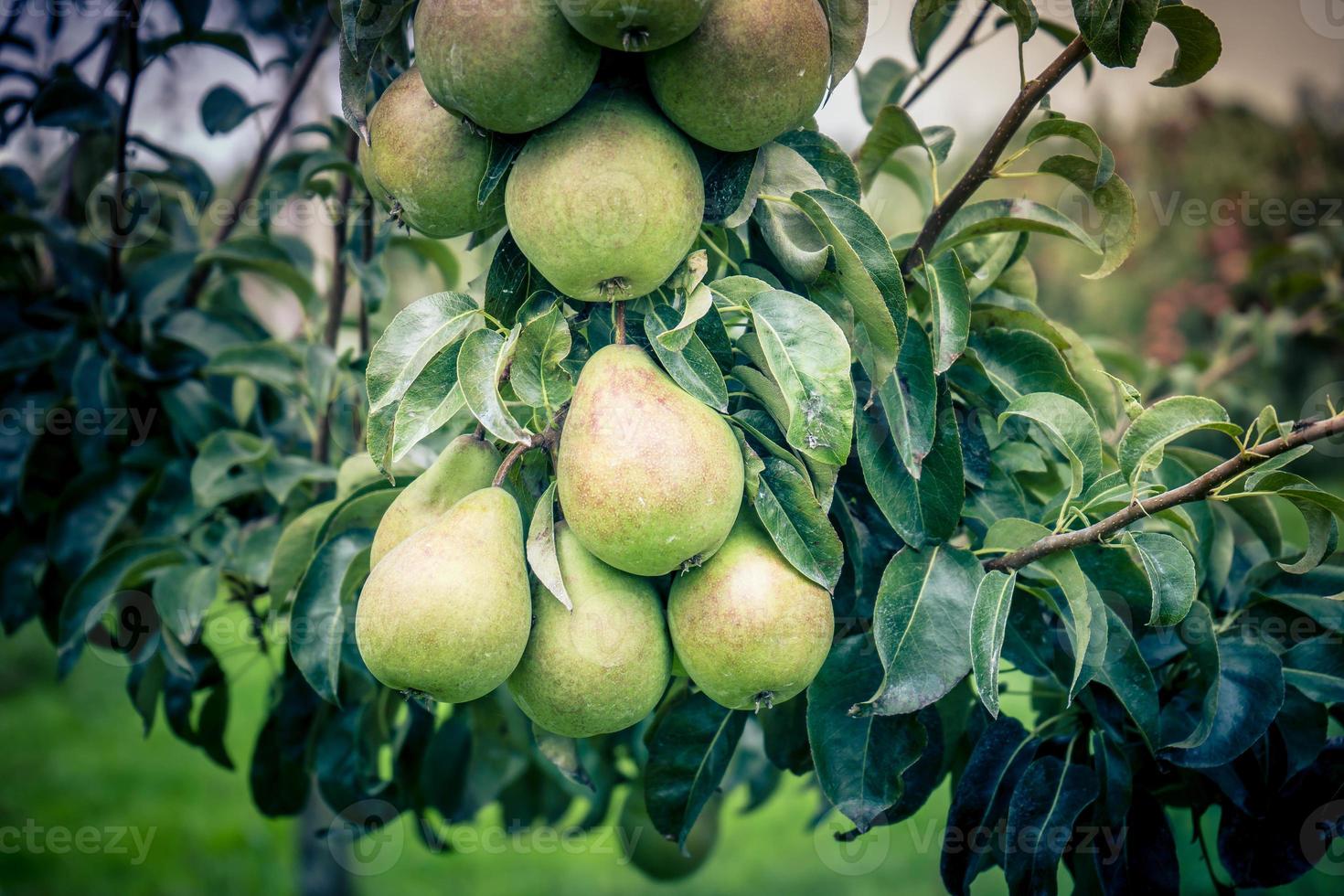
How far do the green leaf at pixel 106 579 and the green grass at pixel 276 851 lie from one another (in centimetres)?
136

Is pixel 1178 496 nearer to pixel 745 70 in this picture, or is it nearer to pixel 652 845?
pixel 745 70

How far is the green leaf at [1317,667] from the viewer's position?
1.28 meters

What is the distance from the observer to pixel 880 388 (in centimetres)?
115

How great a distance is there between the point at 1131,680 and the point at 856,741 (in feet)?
1.21

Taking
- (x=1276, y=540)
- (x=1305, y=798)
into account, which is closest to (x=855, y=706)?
(x=1305, y=798)

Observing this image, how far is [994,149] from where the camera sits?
124 cm

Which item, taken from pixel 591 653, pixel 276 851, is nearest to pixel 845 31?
pixel 591 653

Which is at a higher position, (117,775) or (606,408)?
(606,408)

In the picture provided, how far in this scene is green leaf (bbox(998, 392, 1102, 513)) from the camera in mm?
1135

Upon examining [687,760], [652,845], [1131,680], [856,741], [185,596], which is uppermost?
[1131,680]

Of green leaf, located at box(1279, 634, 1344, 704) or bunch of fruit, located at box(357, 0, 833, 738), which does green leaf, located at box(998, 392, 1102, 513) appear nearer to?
bunch of fruit, located at box(357, 0, 833, 738)

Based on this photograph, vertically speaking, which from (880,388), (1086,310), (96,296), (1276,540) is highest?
(880,388)

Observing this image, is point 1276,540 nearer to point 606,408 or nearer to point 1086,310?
point 606,408

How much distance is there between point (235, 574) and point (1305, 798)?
1.85m
